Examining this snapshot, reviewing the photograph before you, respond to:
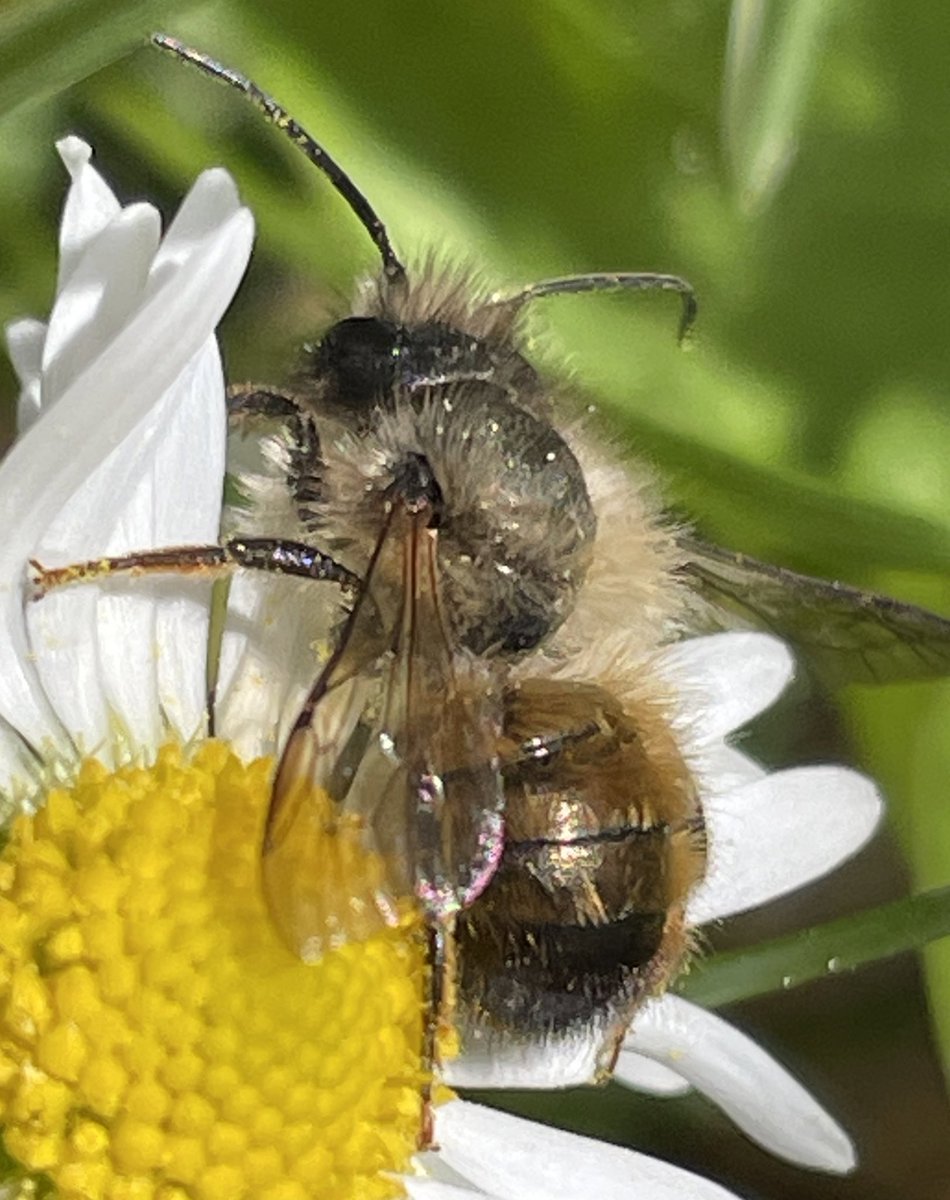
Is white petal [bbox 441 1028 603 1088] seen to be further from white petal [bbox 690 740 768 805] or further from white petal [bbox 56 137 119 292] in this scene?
white petal [bbox 56 137 119 292]

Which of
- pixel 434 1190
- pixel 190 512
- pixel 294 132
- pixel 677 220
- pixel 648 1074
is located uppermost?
pixel 677 220

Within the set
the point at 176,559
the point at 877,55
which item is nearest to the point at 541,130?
the point at 877,55

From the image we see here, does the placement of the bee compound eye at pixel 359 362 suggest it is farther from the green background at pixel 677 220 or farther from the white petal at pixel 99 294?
the green background at pixel 677 220

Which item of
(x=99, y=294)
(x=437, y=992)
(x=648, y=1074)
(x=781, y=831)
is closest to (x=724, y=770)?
(x=781, y=831)

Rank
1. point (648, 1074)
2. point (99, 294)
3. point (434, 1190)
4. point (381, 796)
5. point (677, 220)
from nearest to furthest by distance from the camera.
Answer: point (381, 796) → point (99, 294) → point (434, 1190) → point (648, 1074) → point (677, 220)

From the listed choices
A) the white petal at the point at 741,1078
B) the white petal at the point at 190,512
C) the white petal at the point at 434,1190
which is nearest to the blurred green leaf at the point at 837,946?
the white petal at the point at 741,1078

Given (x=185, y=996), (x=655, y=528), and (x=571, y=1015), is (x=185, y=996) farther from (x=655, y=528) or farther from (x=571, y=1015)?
(x=655, y=528)

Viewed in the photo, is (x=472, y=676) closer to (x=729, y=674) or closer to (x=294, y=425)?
(x=294, y=425)

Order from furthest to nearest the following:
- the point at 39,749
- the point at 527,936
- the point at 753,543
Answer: the point at 753,543, the point at 39,749, the point at 527,936
